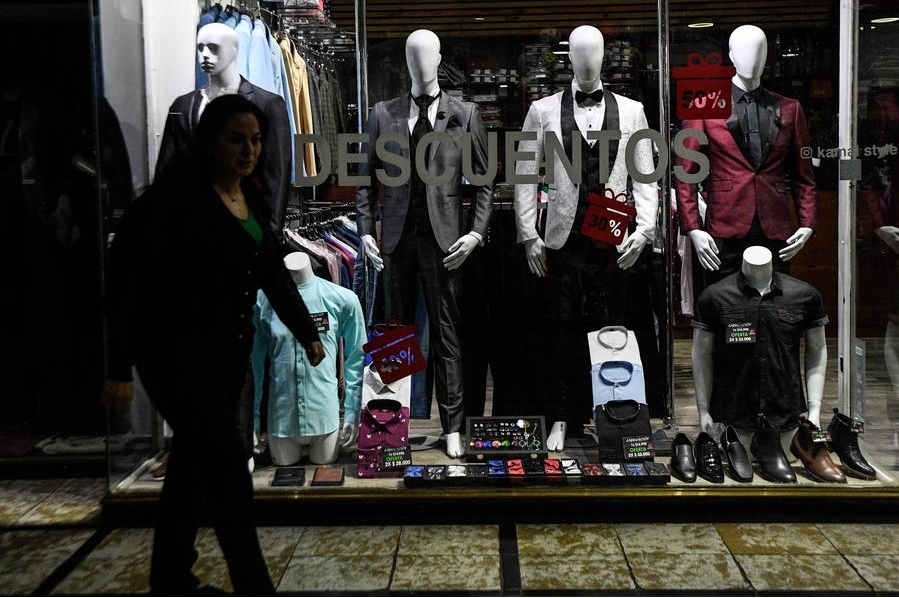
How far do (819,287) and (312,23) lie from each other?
2308 mm

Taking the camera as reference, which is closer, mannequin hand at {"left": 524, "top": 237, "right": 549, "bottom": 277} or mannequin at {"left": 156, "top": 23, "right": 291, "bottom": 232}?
mannequin at {"left": 156, "top": 23, "right": 291, "bottom": 232}

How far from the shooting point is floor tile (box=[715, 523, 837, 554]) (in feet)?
10.8

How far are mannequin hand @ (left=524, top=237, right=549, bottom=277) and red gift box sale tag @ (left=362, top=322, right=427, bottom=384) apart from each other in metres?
0.55

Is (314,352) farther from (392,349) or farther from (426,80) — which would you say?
(426,80)

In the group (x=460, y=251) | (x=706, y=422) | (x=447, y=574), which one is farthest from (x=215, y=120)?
(x=706, y=422)

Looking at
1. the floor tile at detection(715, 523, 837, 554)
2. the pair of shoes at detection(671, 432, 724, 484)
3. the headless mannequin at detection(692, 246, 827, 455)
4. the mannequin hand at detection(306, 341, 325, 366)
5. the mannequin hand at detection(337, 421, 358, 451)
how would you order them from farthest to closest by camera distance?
1. the mannequin hand at detection(337, 421, 358, 451)
2. the headless mannequin at detection(692, 246, 827, 455)
3. the pair of shoes at detection(671, 432, 724, 484)
4. the floor tile at detection(715, 523, 837, 554)
5. the mannequin hand at detection(306, 341, 325, 366)

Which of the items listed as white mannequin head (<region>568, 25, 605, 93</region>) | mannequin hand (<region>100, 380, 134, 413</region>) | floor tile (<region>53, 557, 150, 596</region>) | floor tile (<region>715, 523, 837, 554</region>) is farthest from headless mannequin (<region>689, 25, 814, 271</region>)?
floor tile (<region>53, 557, 150, 596</region>)

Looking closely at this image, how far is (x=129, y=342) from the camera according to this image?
2.62 meters

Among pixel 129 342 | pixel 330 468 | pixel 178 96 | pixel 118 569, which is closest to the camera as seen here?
pixel 129 342

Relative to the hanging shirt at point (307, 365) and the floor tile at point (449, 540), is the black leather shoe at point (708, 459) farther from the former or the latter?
the hanging shirt at point (307, 365)

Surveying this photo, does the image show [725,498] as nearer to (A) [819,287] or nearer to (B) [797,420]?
(B) [797,420]

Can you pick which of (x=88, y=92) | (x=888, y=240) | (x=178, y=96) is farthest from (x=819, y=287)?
(x=88, y=92)

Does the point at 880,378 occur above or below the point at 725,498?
above

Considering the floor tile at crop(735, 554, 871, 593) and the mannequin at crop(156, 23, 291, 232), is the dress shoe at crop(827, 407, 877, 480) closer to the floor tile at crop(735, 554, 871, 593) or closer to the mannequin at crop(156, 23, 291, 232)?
the floor tile at crop(735, 554, 871, 593)
